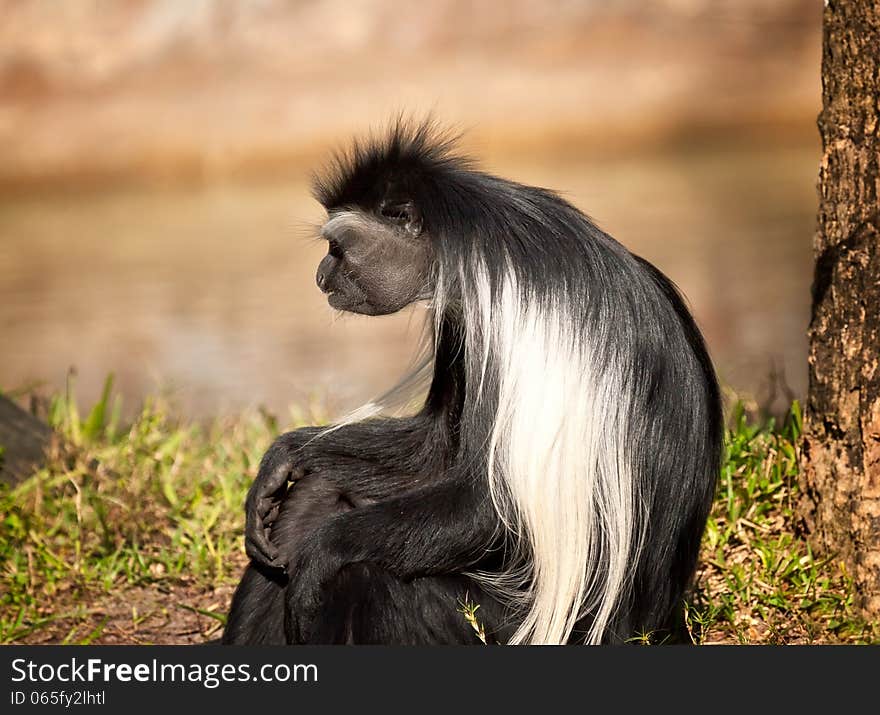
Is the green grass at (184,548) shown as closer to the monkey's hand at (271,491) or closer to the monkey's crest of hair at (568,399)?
the monkey's crest of hair at (568,399)

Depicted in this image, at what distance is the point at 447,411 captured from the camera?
2.38 meters

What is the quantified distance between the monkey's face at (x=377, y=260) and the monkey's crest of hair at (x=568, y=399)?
0.08 m

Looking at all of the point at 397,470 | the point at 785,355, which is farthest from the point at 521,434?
the point at 785,355

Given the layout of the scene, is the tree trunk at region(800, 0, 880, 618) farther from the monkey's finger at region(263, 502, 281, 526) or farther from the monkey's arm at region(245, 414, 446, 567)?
the monkey's finger at region(263, 502, 281, 526)

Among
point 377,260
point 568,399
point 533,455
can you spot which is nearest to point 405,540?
point 533,455

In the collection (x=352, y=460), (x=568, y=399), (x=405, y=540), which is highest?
(x=568, y=399)

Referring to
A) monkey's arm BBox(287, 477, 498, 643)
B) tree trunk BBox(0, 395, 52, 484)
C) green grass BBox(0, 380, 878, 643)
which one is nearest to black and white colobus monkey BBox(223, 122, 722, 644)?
monkey's arm BBox(287, 477, 498, 643)

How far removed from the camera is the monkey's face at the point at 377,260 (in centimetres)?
227

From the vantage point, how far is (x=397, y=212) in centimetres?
228

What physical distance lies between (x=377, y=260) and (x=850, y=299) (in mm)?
950

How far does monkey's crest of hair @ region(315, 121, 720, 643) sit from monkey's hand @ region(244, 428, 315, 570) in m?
0.37

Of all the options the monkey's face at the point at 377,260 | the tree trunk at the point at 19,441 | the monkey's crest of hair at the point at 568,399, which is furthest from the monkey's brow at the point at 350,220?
the tree trunk at the point at 19,441

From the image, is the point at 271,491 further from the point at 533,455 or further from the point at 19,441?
the point at 19,441

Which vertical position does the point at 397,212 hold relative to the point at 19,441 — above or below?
above
